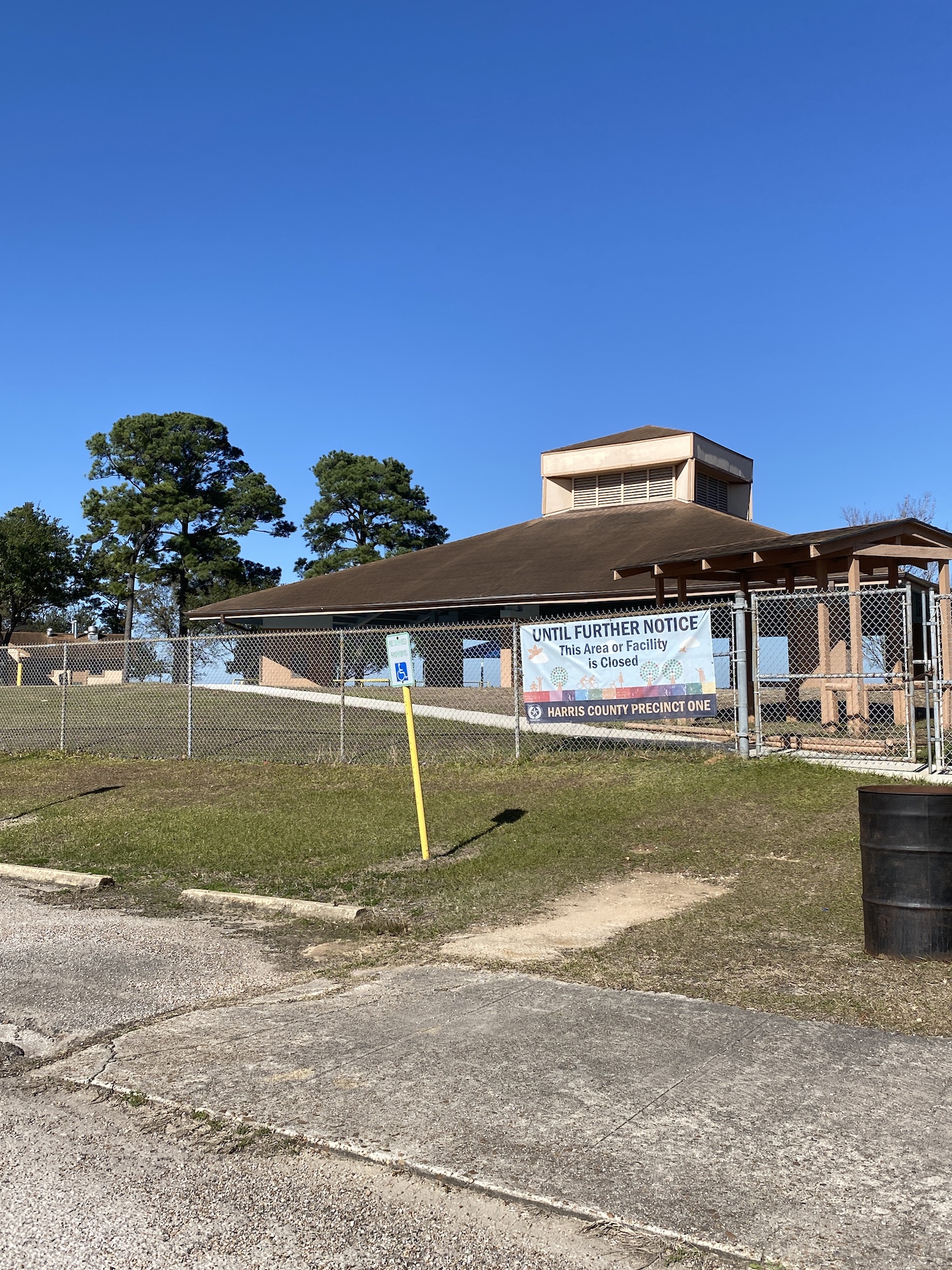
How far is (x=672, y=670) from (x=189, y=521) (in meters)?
44.2

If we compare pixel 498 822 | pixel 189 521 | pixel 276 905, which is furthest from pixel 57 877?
pixel 189 521

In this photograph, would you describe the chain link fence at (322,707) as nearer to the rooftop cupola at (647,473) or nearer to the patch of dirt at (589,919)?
the patch of dirt at (589,919)

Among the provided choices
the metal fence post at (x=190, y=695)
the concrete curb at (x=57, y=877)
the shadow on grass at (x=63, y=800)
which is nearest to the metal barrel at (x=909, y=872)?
the concrete curb at (x=57, y=877)

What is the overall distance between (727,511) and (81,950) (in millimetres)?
31928

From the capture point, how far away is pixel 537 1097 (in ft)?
13.9

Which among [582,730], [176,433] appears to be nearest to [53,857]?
[582,730]

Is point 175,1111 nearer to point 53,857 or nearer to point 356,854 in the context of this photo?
point 356,854

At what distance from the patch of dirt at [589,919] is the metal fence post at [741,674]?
187 inches

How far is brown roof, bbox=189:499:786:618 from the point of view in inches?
1033

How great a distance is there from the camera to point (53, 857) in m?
10.5

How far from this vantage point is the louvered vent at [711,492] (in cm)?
3438

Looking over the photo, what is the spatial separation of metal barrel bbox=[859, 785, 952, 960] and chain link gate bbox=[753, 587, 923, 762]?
20.0 feet

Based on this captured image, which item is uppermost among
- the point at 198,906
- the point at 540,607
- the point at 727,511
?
the point at 727,511

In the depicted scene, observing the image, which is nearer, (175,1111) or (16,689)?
(175,1111)
